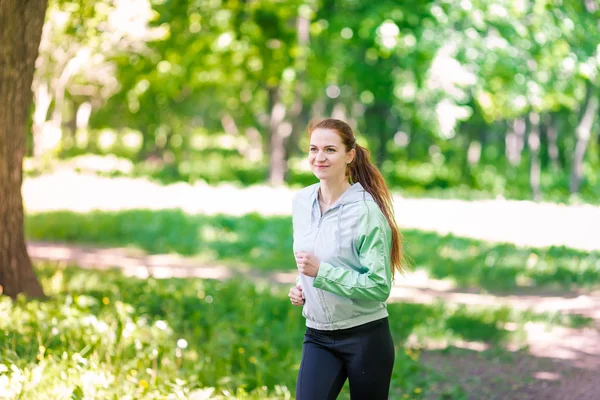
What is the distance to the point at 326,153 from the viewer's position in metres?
3.64

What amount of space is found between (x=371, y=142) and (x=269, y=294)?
28.2 meters

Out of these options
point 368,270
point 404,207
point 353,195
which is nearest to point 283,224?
point 404,207

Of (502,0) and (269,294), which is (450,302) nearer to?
(269,294)

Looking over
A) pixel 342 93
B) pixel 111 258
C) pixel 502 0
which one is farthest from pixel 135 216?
pixel 342 93

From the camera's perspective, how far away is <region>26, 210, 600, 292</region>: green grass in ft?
40.5

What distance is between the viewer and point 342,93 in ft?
132

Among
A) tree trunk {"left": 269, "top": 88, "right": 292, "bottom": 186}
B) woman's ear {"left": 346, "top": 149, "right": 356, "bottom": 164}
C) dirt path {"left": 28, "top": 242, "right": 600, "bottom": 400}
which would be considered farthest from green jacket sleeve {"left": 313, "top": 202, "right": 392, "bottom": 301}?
tree trunk {"left": 269, "top": 88, "right": 292, "bottom": 186}

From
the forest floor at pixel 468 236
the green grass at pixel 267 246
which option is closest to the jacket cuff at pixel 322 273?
the forest floor at pixel 468 236

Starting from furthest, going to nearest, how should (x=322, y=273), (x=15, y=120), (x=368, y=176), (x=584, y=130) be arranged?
(x=584, y=130) < (x=15, y=120) < (x=368, y=176) < (x=322, y=273)

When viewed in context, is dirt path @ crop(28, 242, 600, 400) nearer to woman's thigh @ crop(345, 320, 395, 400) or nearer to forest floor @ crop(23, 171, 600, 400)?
forest floor @ crop(23, 171, 600, 400)

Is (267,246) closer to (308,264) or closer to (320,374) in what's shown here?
(320,374)

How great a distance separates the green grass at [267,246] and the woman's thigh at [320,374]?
8.15m

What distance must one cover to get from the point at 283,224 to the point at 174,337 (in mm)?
8916

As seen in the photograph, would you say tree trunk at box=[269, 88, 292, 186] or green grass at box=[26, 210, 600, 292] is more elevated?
tree trunk at box=[269, 88, 292, 186]
